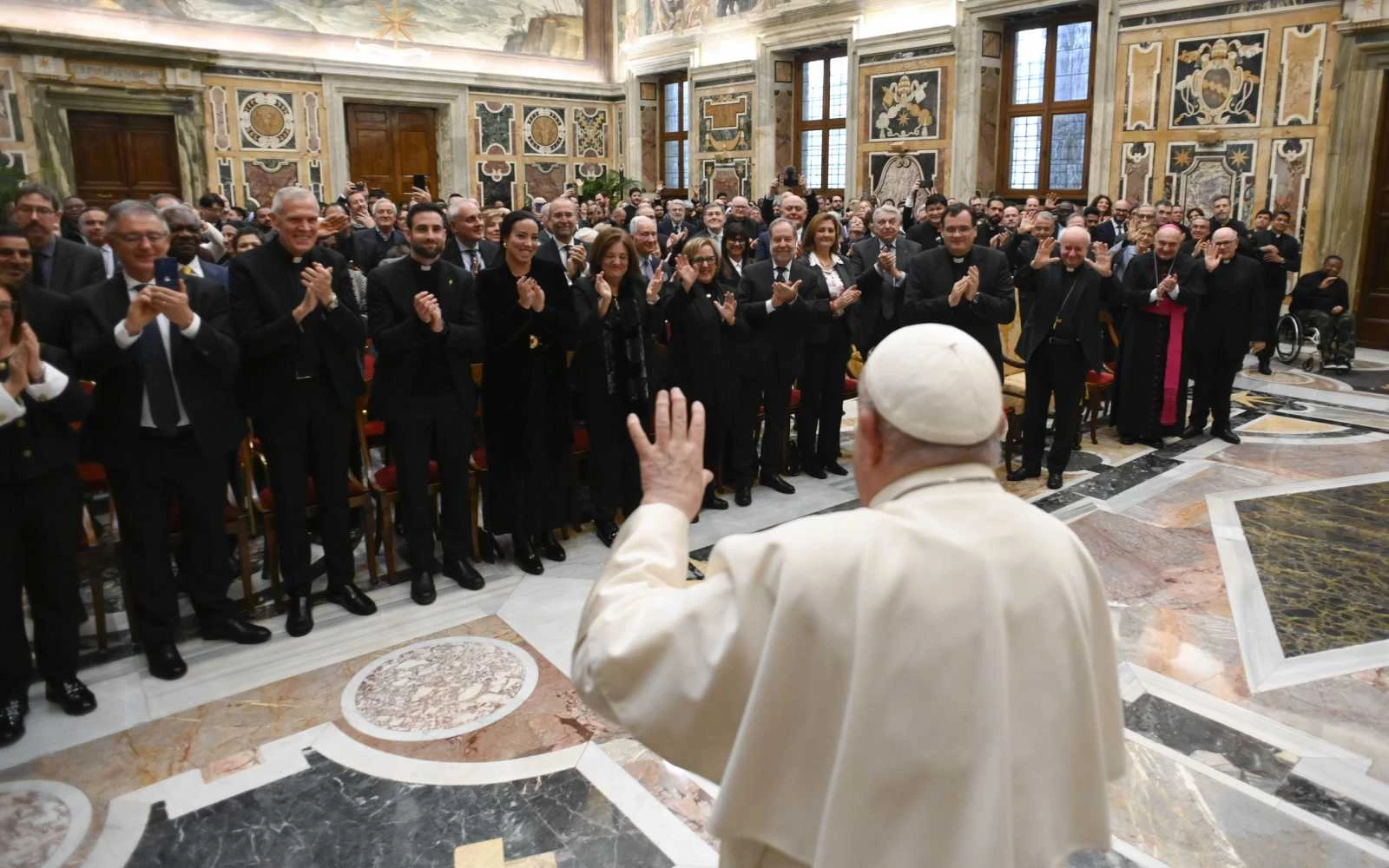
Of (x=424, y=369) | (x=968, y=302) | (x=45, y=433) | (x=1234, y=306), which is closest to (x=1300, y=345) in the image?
(x=1234, y=306)

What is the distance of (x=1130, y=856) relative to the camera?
2994 mm

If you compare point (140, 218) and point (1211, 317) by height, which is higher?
point (140, 218)

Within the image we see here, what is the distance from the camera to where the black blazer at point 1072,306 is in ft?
21.7

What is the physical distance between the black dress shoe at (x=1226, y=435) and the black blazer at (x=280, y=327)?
272 inches

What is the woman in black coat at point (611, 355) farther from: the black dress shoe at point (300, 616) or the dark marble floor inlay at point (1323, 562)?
the dark marble floor inlay at point (1323, 562)

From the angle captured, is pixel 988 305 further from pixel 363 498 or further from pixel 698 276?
pixel 363 498

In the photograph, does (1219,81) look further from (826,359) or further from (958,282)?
(826,359)

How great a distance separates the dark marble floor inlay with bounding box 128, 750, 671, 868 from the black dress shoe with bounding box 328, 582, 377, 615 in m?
1.35

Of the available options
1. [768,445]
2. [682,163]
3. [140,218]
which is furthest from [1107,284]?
[682,163]

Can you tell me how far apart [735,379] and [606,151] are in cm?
1542

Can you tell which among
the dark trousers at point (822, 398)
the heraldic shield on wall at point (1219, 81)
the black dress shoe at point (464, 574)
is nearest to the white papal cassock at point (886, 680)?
the black dress shoe at point (464, 574)

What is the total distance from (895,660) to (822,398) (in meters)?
5.67

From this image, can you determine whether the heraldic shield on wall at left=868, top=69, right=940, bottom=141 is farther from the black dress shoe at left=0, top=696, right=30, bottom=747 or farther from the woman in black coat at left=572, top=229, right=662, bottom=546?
the black dress shoe at left=0, top=696, right=30, bottom=747

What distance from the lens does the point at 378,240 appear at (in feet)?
28.1
